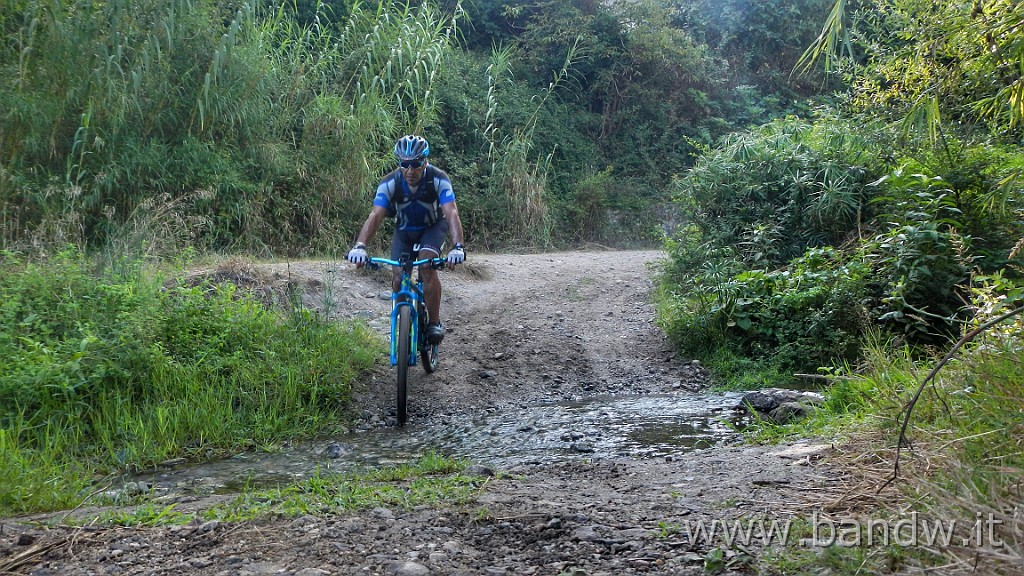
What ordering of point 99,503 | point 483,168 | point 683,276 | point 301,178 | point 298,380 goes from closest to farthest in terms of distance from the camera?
point 99,503, point 298,380, point 683,276, point 301,178, point 483,168

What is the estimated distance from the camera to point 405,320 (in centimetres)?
568

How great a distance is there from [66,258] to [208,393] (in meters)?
1.83

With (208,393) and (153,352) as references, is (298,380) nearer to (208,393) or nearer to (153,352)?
(208,393)

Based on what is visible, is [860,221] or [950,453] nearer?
[950,453]

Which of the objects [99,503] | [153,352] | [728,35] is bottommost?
[99,503]

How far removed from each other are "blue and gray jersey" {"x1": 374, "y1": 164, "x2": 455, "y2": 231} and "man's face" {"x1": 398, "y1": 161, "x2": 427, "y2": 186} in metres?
0.04

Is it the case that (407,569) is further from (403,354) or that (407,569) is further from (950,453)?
(403,354)

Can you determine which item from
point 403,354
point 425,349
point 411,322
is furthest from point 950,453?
point 425,349

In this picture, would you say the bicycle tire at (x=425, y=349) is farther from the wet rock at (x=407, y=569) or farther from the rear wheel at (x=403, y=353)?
the wet rock at (x=407, y=569)

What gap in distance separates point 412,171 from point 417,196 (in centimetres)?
22

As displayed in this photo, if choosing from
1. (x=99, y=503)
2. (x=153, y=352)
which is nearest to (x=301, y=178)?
(x=153, y=352)

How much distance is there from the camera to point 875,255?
22.4 feet

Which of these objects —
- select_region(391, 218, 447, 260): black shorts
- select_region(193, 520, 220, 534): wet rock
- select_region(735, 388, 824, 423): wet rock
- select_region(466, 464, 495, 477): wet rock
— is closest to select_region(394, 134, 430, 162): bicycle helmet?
select_region(391, 218, 447, 260): black shorts

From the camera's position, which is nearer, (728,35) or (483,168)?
(483,168)
